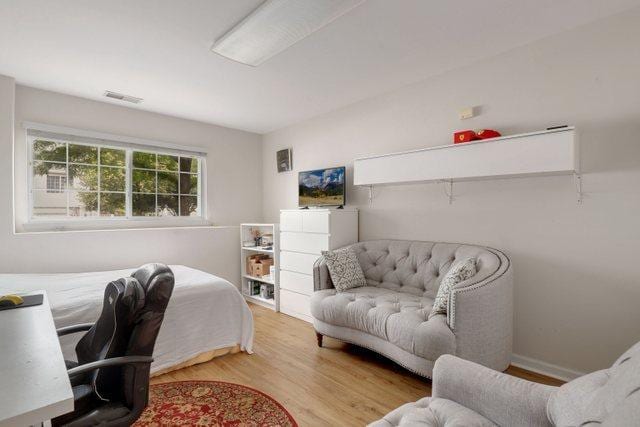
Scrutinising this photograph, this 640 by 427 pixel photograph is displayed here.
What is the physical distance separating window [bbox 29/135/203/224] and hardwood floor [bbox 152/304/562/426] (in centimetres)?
223

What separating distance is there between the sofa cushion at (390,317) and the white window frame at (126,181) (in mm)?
2404

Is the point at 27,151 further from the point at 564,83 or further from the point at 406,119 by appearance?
the point at 564,83

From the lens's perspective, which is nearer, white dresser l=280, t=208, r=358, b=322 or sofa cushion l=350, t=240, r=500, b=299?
sofa cushion l=350, t=240, r=500, b=299

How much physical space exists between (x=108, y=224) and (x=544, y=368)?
4448 mm

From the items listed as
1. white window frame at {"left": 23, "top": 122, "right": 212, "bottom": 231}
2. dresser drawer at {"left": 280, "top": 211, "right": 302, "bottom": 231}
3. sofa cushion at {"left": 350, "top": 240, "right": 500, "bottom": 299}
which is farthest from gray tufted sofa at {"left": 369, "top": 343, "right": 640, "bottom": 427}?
white window frame at {"left": 23, "top": 122, "right": 212, "bottom": 231}

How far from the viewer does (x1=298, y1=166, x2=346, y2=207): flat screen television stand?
373cm

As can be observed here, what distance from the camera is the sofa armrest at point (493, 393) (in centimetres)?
114

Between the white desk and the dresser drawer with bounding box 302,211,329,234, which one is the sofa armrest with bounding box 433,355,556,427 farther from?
the dresser drawer with bounding box 302,211,329,234

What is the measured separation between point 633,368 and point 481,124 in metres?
2.35

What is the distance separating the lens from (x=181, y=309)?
2521 mm

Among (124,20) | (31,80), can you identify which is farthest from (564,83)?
(31,80)

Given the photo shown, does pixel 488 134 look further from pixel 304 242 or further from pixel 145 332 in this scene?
pixel 145 332

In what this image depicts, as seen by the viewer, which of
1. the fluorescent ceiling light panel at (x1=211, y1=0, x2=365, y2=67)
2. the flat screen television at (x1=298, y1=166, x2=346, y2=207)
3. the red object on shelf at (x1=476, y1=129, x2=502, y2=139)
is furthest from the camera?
the flat screen television at (x1=298, y1=166, x2=346, y2=207)

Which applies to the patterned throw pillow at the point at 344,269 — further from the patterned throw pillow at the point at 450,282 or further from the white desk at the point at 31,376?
the white desk at the point at 31,376
